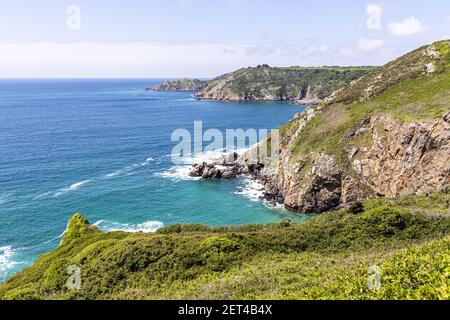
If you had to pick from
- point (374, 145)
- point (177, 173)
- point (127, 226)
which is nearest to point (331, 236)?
point (374, 145)

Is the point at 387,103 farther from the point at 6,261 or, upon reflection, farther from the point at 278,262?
the point at 6,261

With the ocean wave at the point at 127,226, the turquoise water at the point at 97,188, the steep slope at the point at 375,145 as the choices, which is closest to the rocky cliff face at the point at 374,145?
the steep slope at the point at 375,145

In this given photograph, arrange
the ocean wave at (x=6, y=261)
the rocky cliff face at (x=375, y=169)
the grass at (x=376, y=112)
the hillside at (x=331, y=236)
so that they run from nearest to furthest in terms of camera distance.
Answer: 1. the hillside at (x=331, y=236)
2. the ocean wave at (x=6, y=261)
3. the rocky cliff face at (x=375, y=169)
4. the grass at (x=376, y=112)

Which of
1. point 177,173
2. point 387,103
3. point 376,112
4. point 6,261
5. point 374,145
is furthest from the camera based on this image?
point 177,173

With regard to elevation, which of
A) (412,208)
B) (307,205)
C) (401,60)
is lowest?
(307,205)

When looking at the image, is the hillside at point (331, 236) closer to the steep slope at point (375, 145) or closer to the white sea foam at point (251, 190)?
the steep slope at point (375, 145)
